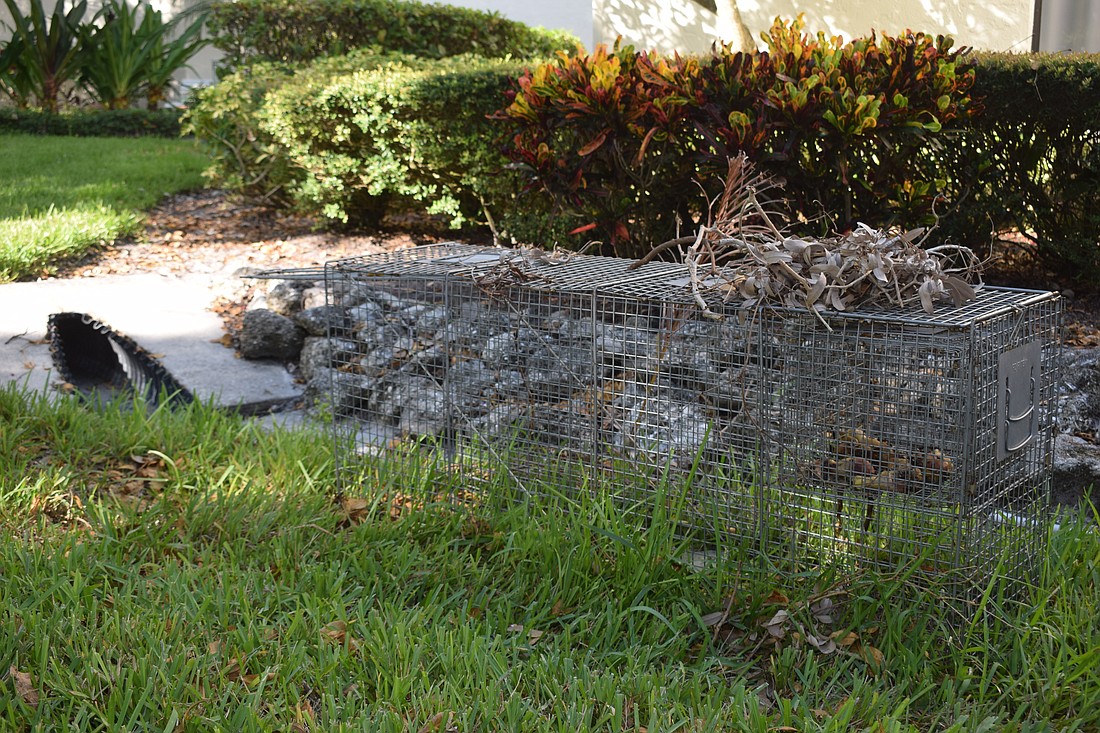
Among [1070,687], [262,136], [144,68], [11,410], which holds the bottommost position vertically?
[1070,687]

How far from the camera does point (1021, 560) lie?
2939 millimetres

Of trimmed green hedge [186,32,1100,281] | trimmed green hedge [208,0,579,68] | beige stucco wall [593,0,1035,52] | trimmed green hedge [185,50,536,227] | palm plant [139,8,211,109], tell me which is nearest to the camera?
trimmed green hedge [186,32,1100,281]

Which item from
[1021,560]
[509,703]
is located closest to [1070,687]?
[1021,560]

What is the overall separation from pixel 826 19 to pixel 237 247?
16.6ft

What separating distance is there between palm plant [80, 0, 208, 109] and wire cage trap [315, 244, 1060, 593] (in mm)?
12457

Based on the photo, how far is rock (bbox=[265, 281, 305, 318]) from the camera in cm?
612

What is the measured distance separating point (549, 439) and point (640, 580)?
0.74 meters

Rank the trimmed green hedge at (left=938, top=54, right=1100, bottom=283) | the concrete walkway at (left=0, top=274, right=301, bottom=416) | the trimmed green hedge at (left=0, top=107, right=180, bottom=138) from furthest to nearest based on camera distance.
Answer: the trimmed green hedge at (left=0, top=107, right=180, bottom=138) < the concrete walkway at (left=0, top=274, right=301, bottom=416) < the trimmed green hedge at (left=938, top=54, right=1100, bottom=283)

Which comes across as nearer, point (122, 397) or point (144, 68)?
point (122, 397)

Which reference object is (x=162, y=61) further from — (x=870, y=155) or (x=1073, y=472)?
(x=1073, y=472)

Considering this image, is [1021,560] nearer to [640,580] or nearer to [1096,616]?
[1096,616]

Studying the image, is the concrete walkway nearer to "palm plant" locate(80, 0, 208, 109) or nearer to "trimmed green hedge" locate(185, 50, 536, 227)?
"trimmed green hedge" locate(185, 50, 536, 227)

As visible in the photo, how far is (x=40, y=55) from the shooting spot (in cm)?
1415

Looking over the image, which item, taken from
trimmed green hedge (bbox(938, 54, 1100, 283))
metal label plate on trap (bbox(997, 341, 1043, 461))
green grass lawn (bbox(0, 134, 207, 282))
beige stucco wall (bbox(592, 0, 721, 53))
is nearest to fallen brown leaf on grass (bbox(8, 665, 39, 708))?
metal label plate on trap (bbox(997, 341, 1043, 461))
